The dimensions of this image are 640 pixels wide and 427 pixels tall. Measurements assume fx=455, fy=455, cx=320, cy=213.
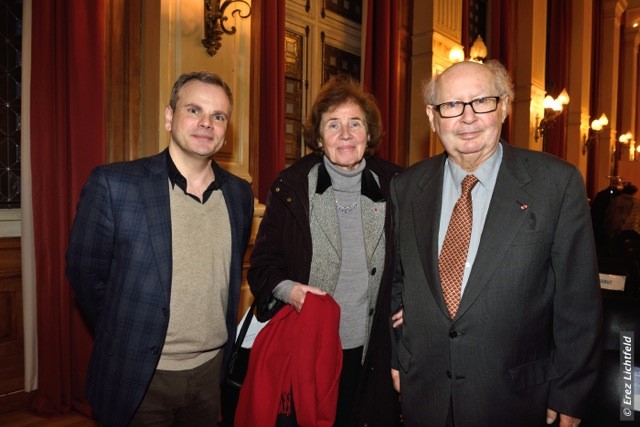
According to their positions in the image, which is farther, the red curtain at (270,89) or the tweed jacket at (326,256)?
the red curtain at (270,89)

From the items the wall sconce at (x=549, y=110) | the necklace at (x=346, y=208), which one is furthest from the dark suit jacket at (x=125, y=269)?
the wall sconce at (x=549, y=110)

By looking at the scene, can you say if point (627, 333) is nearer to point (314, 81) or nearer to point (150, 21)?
point (150, 21)

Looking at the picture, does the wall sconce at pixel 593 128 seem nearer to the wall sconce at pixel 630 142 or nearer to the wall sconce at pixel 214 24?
the wall sconce at pixel 630 142

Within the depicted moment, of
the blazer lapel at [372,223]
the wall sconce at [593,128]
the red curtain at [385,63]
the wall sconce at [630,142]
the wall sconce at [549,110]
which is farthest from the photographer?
the wall sconce at [630,142]

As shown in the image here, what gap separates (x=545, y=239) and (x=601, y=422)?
36.5 inches

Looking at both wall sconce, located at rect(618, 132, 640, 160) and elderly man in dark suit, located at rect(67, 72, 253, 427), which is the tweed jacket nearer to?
elderly man in dark suit, located at rect(67, 72, 253, 427)

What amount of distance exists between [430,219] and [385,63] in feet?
11.1

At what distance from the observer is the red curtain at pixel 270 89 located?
358 centimetres

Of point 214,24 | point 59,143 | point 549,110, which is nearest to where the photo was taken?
point 59,143

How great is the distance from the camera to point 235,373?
170cm

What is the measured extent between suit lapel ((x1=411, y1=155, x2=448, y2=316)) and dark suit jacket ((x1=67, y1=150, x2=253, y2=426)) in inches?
33.2

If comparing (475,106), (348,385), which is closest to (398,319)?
(348,385)

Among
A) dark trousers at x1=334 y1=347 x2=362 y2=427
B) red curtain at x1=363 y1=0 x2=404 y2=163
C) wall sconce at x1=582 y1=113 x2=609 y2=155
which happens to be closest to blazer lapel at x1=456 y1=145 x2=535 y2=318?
dark trousers at x1=334 y1=347 x2=362 y2=427

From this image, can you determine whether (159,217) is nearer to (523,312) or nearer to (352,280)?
(352,280)
